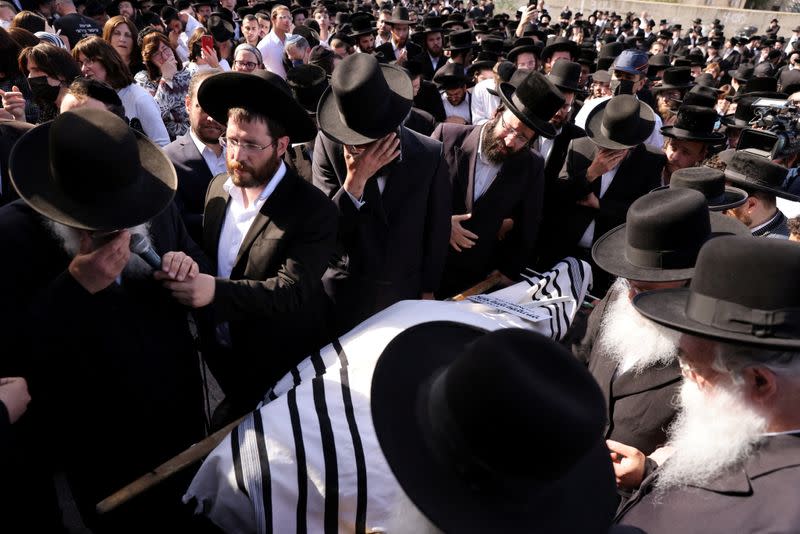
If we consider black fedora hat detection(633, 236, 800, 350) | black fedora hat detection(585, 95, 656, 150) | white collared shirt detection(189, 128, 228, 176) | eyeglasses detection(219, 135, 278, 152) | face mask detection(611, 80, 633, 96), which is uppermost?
black fedora hat detection(633, 236, 800, 350)

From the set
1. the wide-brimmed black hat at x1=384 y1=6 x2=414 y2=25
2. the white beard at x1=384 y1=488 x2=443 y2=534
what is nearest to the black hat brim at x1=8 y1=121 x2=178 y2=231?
the white beard at x1=384 y1=488 x2=443 y2=534

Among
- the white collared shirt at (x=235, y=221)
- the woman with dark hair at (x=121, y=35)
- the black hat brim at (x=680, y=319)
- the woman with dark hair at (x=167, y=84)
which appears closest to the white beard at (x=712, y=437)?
the black hat brim at (x=680, y=319)

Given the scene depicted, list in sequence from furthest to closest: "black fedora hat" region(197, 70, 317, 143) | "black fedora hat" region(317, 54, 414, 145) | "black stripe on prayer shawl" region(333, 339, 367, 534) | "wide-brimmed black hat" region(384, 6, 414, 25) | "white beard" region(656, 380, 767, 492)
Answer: "wide-brimmed black hat" region(384, 6, 414, 25) → "black fedora hat" region(317, 54, 414, 145) → "black fedora hat" region(197, 70, 317, 143) → "black stripe on prayer shawl" region(333, 339, 367, 534) → "white beard" region(656, 380, 767, 492)

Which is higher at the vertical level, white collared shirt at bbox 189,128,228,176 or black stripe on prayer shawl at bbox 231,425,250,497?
white collared shirt at bbox 189,128,228,176

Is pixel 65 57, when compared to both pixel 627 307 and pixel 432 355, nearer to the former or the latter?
pixel 432 355

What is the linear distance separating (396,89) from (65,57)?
8.48 ft

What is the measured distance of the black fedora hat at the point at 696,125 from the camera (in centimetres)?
404

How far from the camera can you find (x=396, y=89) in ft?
10.2

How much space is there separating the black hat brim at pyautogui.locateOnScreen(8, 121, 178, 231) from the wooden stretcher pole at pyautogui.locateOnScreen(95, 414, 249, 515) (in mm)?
852

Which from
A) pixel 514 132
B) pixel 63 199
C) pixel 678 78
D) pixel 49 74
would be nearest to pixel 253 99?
pixel 63 199

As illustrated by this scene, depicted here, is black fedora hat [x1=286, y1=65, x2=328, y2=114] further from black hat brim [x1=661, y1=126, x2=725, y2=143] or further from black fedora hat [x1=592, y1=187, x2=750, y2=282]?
black fedora hat [x1=592, y1=187, x2=750, y2=282]

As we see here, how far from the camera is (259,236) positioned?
2.52 metres

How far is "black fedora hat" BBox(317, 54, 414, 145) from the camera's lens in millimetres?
2684

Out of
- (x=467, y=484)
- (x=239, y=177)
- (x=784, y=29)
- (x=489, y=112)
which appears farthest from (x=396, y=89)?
(x=784, y=29)
